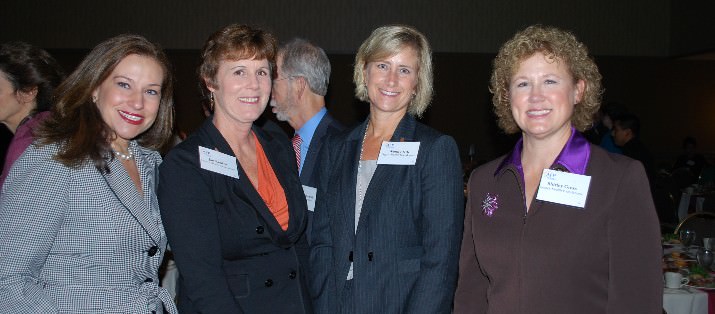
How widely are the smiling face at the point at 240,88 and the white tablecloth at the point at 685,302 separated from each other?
7.61 feet

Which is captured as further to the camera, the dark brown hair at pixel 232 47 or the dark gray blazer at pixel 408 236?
the dark brown hair at pixel 232 47

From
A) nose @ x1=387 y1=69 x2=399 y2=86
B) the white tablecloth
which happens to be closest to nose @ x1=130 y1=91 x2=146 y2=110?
nose @ x1=387 y1=69 x2=399 y2=86

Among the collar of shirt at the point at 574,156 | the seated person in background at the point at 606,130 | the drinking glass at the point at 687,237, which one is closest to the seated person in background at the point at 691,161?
the seated person in background at the point at 606,130

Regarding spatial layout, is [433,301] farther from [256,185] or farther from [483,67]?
[483,67]

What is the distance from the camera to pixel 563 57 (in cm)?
218

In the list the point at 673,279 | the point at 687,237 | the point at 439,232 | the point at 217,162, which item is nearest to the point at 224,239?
the point at 217,162

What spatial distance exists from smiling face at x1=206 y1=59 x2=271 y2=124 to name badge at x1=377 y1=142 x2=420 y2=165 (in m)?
0.55

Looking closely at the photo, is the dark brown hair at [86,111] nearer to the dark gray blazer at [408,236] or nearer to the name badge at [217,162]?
the name badge at [217,162]

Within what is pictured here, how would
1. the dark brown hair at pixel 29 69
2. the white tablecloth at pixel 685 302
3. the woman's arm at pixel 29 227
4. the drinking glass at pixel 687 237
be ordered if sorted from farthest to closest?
the drinking glass at pixel 687 237 < the dark brown hair at pixel 29 69 < the white tablecloth at pixel 685 302 < the woman's arm at pixel 29 227

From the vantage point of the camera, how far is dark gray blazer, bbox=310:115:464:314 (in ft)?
7.54

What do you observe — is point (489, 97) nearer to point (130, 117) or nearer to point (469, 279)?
point (469, 279)

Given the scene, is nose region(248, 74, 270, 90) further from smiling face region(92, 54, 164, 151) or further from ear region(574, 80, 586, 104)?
ear region(574, 80, 586, 104)

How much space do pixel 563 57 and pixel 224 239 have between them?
1.40 m

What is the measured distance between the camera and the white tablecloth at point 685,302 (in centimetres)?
315
